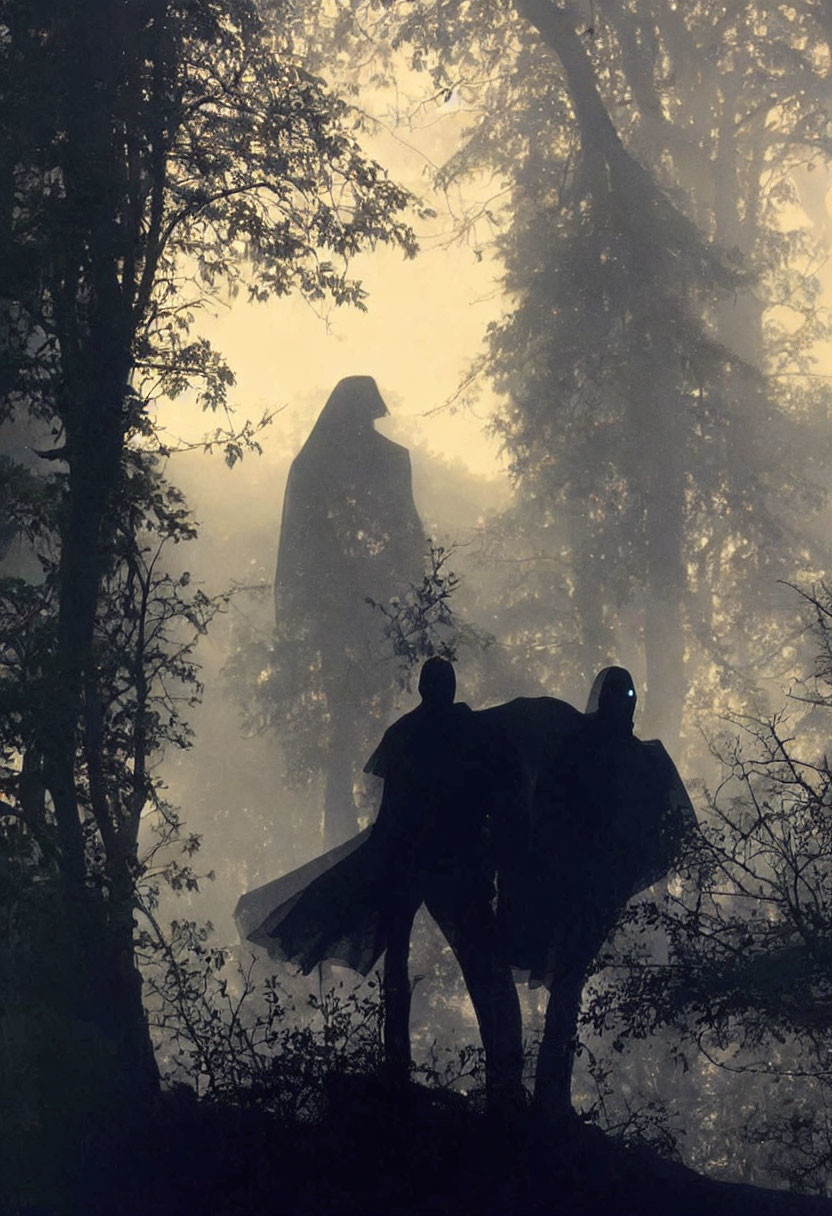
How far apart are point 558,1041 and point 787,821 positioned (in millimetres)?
2165

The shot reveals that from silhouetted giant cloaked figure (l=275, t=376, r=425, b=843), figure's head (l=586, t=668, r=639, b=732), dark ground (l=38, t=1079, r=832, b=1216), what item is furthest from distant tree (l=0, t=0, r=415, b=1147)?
silhouetted giant cloaked figure (l=275, t=376, r=425, b=843)

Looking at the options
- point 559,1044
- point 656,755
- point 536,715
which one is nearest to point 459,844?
point 536,715

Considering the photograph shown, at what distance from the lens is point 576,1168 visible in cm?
714

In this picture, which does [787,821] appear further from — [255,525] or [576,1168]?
[255,525]

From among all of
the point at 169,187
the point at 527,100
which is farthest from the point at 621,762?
the point at 527,100

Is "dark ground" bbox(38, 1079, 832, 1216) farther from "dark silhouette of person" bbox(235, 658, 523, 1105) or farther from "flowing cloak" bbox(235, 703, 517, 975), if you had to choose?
"flowing cloak" bbox(235, 703, 517, 975)

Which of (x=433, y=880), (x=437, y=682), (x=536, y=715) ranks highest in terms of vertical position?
(x=437, y=682)

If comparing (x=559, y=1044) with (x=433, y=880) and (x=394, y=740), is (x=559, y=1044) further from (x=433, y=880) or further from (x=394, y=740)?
(x=394, y=740)

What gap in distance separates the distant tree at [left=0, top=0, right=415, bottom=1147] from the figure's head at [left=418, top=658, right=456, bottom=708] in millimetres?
2595

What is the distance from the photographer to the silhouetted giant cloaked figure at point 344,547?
22016 millimetres

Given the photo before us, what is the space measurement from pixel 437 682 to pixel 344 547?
14014 mm

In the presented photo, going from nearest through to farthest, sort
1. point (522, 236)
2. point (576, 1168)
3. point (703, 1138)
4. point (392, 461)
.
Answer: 1. point (576, 1168)
2. point (703, 1138)
3. point (392, 461)
4. point (522, 236)

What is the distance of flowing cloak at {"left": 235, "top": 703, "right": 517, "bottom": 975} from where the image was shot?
816 cm

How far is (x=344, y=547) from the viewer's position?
22.2 m
